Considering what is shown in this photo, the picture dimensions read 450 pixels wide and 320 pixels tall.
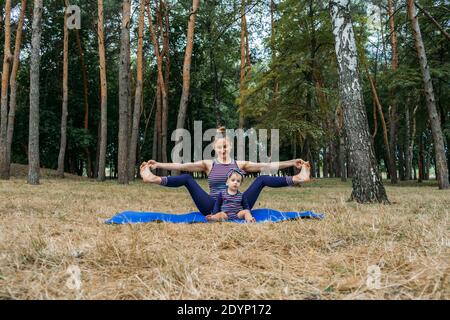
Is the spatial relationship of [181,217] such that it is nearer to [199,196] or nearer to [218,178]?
[199,196]

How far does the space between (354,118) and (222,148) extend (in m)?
3.32

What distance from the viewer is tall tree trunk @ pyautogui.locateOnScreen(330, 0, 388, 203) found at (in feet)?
23.9

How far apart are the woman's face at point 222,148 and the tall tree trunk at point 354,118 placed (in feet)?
10.2

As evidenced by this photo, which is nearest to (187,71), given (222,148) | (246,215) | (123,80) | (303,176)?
(123,80)

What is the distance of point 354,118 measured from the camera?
7340 mm

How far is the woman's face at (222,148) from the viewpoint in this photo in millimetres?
5374

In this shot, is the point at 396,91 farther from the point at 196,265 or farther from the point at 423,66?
the point at 196,265

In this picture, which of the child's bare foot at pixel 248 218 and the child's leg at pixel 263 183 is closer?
the child's bare foot at pixel 248 218

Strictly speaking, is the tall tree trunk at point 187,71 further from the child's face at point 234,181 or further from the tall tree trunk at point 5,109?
the child's face at point 234,181

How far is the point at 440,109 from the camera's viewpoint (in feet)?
61.5

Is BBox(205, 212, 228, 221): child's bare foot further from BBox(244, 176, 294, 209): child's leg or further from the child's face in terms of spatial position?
BBox(244, 176, 294, 209): child's leg

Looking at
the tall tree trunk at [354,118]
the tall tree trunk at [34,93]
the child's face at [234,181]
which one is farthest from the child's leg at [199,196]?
the tall tree trunk at [34,93]

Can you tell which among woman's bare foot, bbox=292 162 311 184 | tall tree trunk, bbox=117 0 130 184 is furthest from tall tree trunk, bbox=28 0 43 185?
woman's bare foot, bbox=292 162 311 184

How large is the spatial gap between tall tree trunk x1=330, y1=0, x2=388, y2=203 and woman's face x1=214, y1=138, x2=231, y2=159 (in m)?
3.12
